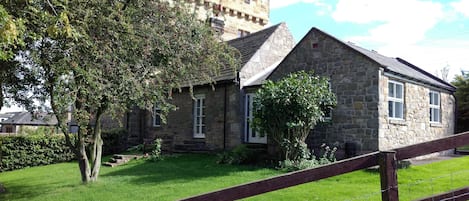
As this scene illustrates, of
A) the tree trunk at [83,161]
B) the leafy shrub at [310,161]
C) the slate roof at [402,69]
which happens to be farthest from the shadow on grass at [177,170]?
the slate roof at [402,69]

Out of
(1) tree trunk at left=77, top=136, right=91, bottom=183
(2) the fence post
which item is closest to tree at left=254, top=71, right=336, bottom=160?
(1) tree trunk at left=77, top=136, right=91, bottom=183

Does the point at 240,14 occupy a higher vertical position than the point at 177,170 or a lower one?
higher

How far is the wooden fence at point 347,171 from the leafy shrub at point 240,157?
10.9m

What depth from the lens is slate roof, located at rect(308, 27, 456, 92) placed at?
13425 mm

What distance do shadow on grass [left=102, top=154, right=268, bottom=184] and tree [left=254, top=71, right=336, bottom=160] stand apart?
4.76 feet

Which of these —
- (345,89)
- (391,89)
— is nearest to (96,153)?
(345,89)

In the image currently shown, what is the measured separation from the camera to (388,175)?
361cm

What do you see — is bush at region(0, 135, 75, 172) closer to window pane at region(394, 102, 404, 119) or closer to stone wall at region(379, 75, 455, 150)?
stone wall at region(379, 75, 455, 150)

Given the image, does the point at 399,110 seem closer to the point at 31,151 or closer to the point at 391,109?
the point at 391,109

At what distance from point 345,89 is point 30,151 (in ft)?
51.9

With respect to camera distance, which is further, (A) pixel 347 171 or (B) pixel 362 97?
(B) pixel 362 97

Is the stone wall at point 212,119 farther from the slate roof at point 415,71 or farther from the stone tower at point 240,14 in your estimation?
the stone tower at point 240,14

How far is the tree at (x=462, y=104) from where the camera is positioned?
75.4 feet

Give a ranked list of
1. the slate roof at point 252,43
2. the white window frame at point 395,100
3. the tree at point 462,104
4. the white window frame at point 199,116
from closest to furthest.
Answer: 1. the white window frame at point 395,100
2. the slate roof at point 252,43
3. the white window frame at point 199,116
4. the tree at point 462,104
